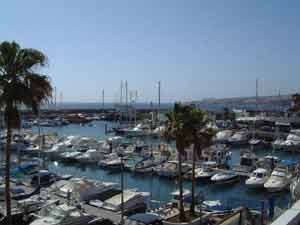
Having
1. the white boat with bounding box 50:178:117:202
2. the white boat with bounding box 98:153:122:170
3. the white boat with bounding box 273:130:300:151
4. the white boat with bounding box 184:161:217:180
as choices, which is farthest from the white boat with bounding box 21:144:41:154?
the white boat with bounding box 273:130:300:151

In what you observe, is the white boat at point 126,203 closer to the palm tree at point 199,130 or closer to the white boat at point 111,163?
the palm tree at point 199,130

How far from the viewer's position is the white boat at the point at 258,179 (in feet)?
125

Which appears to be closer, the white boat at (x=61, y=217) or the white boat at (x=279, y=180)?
the white boat at (x=61, y=217)

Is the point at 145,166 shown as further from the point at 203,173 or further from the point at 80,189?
the point at 80,189

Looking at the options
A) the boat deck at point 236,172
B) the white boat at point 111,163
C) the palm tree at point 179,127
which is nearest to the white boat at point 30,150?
the white boat at point 111,163

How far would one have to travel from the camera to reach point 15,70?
1414cm

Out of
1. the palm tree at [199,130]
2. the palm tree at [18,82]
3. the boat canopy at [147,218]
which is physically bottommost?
the boat canopy at [147,218]

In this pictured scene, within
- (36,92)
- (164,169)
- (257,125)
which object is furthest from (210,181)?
(257,125)

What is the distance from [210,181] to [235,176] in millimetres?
2942

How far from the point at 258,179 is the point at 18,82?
3070cm

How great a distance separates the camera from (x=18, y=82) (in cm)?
1408

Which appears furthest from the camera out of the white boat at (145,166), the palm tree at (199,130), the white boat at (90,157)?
the white boat at (90,157)

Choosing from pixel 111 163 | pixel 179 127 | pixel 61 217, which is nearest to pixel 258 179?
pixel 179 127

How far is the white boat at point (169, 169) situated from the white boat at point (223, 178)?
167 inches
